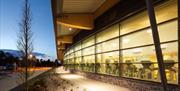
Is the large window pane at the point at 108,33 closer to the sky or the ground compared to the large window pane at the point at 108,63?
closer to the sky

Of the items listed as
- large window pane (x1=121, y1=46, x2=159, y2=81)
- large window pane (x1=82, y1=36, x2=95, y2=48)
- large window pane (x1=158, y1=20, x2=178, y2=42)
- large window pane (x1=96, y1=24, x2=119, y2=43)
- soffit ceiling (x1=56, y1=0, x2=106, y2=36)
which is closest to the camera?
large window pane (x1=158, y1=20, x2=178, y2=42)

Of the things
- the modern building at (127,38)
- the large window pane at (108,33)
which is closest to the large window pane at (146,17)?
the modern building at (127,38)

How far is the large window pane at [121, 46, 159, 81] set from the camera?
10992 millimetres

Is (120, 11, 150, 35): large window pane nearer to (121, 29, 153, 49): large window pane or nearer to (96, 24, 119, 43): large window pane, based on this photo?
(121, 29, 153, 49): large window pane

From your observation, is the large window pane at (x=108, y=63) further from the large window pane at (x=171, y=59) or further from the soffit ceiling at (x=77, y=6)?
the large window pane at (x=171, y=59)

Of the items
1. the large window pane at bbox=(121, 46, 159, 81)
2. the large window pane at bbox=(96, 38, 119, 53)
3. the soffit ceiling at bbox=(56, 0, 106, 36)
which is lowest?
the large window pane at bbox=(121, 46, 159, 81)

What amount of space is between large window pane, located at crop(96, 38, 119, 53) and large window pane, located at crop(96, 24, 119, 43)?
0.33 meters

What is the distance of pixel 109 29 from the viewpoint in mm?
16812

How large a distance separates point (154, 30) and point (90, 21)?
18081 mm

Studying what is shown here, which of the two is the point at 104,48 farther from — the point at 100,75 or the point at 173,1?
the point at 173,1

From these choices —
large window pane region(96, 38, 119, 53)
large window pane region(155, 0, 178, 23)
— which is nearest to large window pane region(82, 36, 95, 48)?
large window pane region(96, 38, 119, 53)

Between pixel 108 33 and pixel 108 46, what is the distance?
3.28 feet

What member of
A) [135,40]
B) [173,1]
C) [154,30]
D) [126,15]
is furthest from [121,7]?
[154,30]

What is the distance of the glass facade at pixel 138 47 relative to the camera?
9398mm
